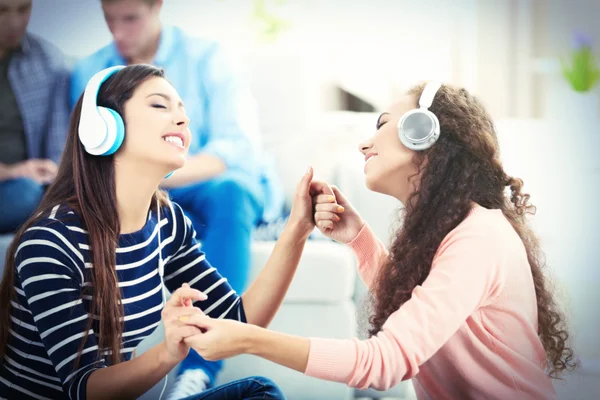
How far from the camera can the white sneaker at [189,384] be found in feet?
3.85

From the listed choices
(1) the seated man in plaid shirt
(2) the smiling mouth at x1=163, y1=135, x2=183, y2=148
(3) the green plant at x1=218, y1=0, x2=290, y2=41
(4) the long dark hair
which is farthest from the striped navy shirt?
(3) the green plant at x1=218, y1=0, x2=290, y2=41

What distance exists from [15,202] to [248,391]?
0.72m

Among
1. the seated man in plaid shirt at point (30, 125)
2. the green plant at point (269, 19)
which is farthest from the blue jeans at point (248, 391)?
the green plant at point (269, 19)

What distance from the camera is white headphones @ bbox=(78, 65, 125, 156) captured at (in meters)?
0.88

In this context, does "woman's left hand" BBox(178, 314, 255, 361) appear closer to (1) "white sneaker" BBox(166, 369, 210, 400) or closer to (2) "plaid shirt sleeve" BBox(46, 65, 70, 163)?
(1) "white sneaker" BBox(166, 369, 210, 400)

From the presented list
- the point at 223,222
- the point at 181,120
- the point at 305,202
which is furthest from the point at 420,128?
the point at 223,222

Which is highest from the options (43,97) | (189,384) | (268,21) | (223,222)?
(268,21)

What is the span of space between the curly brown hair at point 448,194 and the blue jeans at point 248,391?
167 millimetres

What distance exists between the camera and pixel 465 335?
839mm

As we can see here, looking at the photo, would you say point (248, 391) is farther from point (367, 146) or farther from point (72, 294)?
point (367, 146)

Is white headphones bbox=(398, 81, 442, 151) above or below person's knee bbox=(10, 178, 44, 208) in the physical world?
above

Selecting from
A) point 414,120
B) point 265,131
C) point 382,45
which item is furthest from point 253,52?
point 414,120

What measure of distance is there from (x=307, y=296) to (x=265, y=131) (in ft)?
1.53

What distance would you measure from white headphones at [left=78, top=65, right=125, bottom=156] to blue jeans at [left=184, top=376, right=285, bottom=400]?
1.15 ft
